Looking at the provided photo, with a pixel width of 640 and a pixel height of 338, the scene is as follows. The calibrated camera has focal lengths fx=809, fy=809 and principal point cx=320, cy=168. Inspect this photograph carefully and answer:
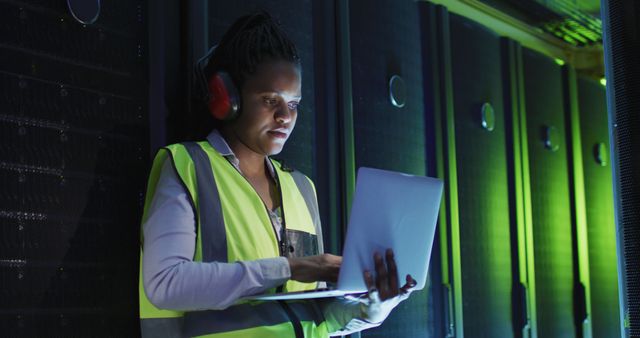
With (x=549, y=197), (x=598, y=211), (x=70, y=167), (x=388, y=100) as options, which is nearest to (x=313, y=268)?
(x=70, y=167)

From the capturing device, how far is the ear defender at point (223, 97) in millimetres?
1755

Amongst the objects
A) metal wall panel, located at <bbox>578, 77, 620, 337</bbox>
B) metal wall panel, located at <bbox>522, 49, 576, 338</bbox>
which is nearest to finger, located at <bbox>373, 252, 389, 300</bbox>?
metal wall panel, located at <bbox>522, 49, 576, 338</bbox>

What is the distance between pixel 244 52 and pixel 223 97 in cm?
13

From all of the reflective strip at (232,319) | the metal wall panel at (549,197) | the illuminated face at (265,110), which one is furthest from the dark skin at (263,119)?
the metal wall panel at (549,197)

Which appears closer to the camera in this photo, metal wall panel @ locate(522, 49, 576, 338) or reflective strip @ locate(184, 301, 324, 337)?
reflective strip @ locate(184, 301, 324, 337)

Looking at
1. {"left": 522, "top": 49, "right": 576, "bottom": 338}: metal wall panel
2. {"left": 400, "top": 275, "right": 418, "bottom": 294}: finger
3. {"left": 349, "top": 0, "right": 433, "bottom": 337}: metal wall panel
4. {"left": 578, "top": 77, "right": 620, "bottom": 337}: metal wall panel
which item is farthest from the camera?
{"left": 578, "top": 77, "right": 620, "bottom": 337}: metal wall panel

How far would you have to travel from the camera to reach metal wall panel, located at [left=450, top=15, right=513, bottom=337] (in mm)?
2938

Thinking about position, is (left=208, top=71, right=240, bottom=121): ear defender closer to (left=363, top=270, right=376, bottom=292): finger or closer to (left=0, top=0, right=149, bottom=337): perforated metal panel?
(left=0, top=0, right=149, bottom=337): perforated metal panel

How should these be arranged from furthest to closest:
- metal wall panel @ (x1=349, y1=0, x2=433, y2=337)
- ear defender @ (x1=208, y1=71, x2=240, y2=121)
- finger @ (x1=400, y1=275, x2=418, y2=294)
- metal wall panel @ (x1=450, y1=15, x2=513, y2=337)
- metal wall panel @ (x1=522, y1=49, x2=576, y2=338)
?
metal wall panel @ (x1=522, y1=49, x2=576, y2=338) < metal wall panel @ (x1=450, y1=15, x2=513, y2=337) < metal wall panel @ (x1=349, y1=0, x2=433, y2=337) < ear defender @ (x1=208, y1=71, x2=240, y2=121) < finger @ (x1=400, y1=275, x2=418, y2=294)

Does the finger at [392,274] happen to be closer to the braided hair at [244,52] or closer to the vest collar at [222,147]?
the vest collar at [222,147]

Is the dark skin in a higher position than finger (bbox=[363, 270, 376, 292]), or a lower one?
higher

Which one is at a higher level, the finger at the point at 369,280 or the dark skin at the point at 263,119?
the dark skin at the point at 263,119

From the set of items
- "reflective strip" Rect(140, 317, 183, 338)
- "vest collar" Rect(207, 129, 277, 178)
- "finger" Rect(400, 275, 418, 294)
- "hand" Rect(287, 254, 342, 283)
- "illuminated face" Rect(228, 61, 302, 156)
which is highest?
"illuminated face" Rect(228, 61, 302, 156)

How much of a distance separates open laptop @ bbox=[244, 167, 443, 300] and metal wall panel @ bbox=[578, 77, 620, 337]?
2.58 m
